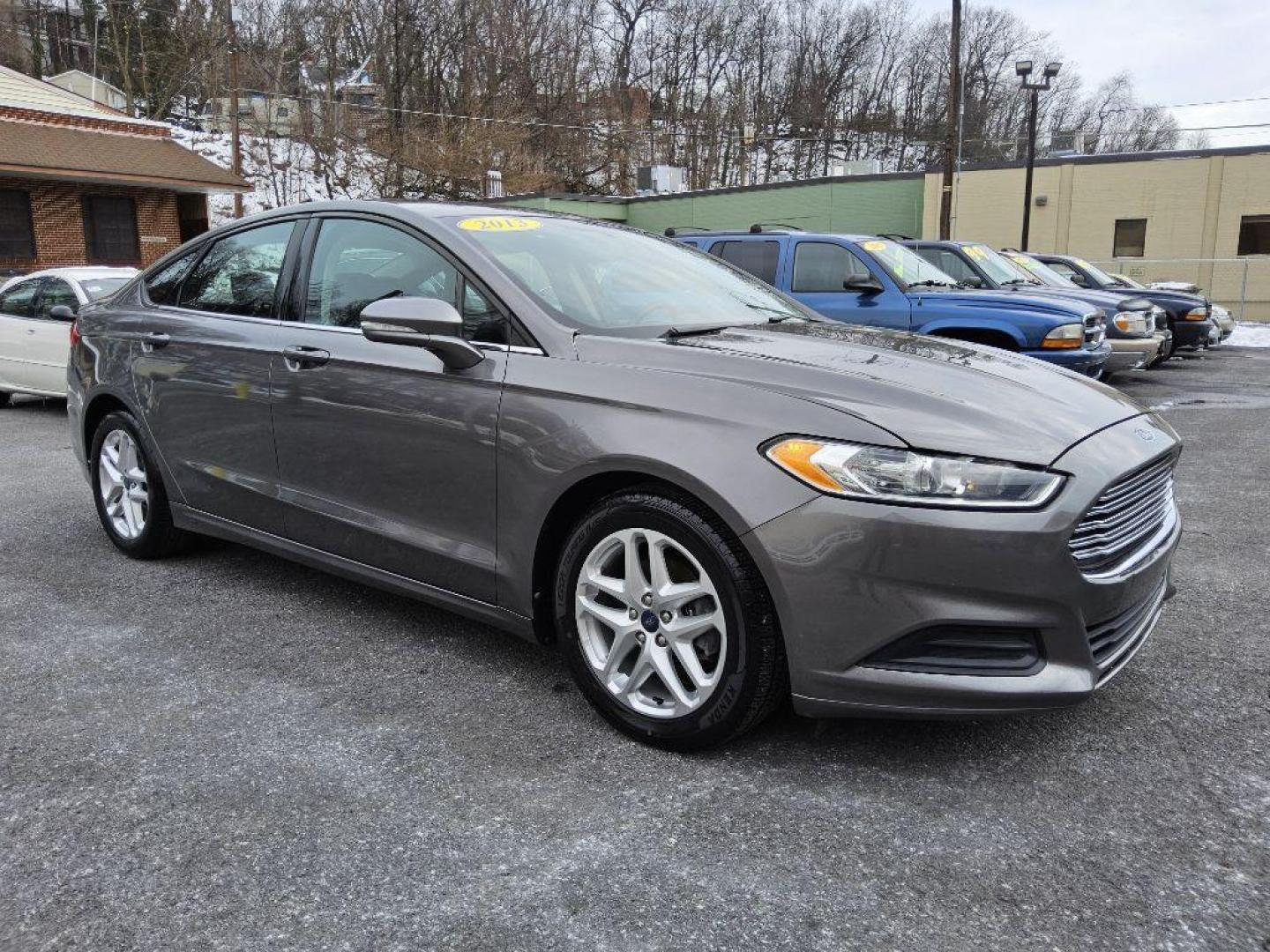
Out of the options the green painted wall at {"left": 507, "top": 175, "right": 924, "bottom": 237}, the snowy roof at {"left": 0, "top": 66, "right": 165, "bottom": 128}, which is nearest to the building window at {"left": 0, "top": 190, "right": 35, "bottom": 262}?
the snowy roof at {"left": 0, "top": 66, "right": 165, "bottom": 128}

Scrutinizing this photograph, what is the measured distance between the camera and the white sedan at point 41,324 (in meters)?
9.42

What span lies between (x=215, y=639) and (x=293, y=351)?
111cm

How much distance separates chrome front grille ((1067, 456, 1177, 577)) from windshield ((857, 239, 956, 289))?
21.9ft

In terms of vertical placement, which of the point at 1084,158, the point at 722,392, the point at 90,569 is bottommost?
the point at 90,569

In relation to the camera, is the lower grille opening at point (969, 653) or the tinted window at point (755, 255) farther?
the tinted window at point (755, 255)

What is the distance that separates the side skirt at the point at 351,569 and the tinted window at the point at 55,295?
6281 millimetres

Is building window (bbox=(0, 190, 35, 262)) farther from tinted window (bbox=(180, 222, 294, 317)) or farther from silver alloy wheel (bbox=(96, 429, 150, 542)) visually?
tinted window (bbox=(180, 222, 294, 317))

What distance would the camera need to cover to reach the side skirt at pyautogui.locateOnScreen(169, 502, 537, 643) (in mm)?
3156

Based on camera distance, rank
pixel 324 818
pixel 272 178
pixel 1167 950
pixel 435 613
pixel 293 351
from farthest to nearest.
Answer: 1. pixel 272 178
2. pixel 435 613
3. pixel 293 351
4. pixel 324 818
5. pixel 1167 950

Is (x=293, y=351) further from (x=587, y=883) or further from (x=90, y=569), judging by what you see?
(x=587, y=883)

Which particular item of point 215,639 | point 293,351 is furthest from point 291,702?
point 293,351

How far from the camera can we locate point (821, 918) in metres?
2.08

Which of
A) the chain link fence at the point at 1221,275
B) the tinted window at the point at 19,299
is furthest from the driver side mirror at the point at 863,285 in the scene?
the chain link fence at the point at 1221,275

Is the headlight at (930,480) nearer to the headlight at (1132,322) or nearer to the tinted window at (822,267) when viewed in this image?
the tinted window at (822,267)
